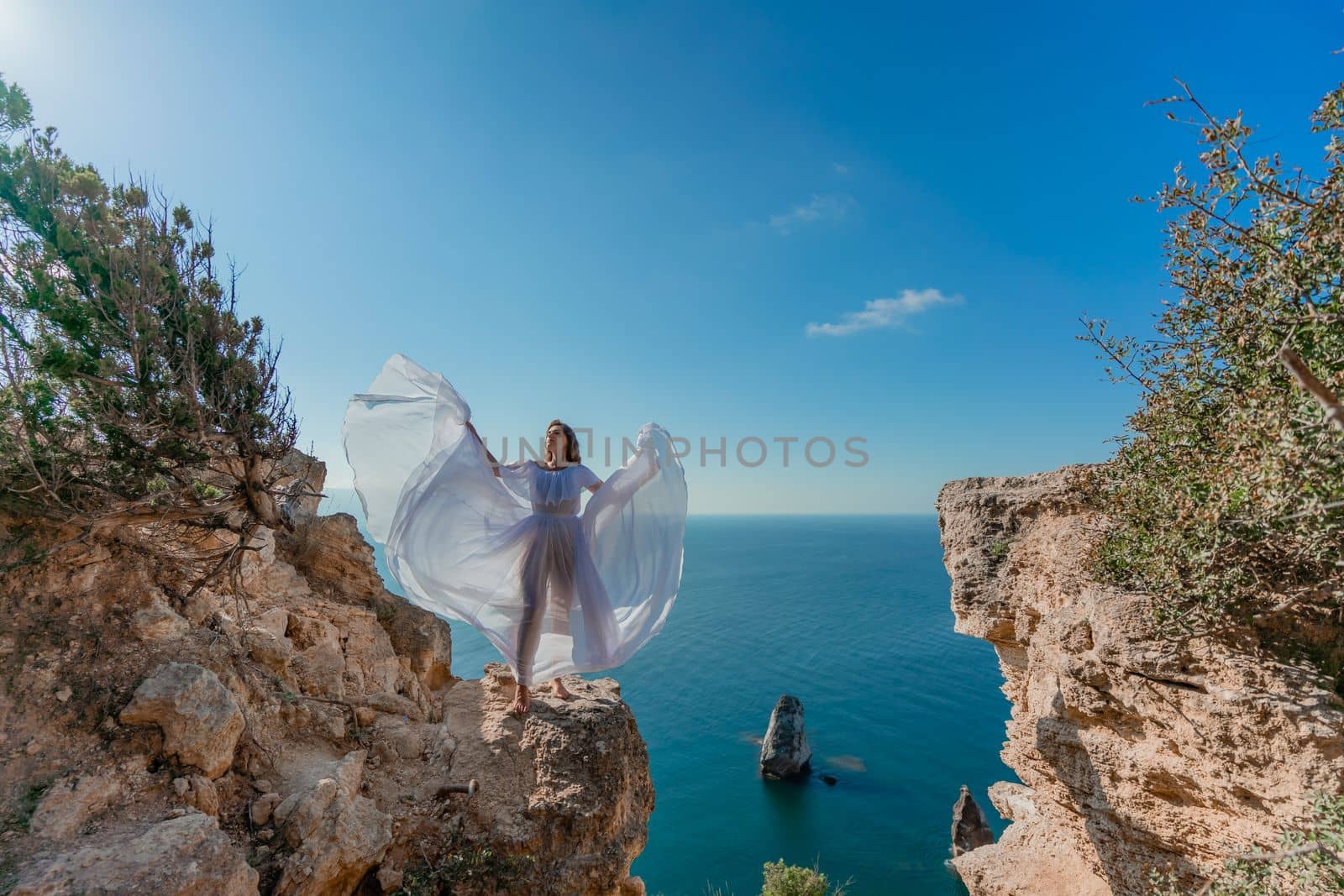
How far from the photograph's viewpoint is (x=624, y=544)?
6.16 m

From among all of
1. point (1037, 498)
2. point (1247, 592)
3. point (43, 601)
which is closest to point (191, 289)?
point (43, 601)

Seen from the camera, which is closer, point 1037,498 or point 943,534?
point 1037,498

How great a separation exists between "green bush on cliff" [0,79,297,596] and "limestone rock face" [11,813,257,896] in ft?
8.32

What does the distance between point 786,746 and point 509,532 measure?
32359 millimetres

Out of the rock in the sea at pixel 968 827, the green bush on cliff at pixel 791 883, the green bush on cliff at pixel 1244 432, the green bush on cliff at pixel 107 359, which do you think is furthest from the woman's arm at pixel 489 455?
the rock in the sea at pixel 968 827

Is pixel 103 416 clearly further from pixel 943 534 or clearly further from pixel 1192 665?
pixel 943 534

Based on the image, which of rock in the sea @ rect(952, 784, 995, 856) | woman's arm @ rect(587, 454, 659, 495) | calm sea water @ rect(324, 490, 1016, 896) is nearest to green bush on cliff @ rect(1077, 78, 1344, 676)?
woman's arm @ rect(587, 454, 659, 495)

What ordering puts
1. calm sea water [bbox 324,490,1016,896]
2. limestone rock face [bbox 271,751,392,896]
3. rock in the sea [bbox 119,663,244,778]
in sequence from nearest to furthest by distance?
1. limestone rock face [bbox 271,751,392,896]
2. rock in the sea [bbox 119,663,244,778]
3. calm sea water [bbox 324,490,1016,896]

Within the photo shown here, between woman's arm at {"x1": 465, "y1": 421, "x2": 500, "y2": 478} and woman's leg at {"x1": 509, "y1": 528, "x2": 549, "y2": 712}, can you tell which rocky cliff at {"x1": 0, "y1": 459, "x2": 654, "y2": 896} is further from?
woman's arm at {"x1": 465, "y1": 421, "x2": 500, "y2": 478}

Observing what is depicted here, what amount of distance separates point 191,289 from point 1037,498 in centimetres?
1208

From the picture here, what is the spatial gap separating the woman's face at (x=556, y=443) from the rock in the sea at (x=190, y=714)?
3.41 metres

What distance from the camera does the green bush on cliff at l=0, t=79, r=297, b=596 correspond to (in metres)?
3.95

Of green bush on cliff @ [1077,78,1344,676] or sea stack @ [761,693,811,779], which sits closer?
green bush on cliff @ [1077,78,1344,676]

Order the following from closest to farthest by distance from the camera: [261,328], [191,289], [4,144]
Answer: [4,144], [191,289], [261,328]
